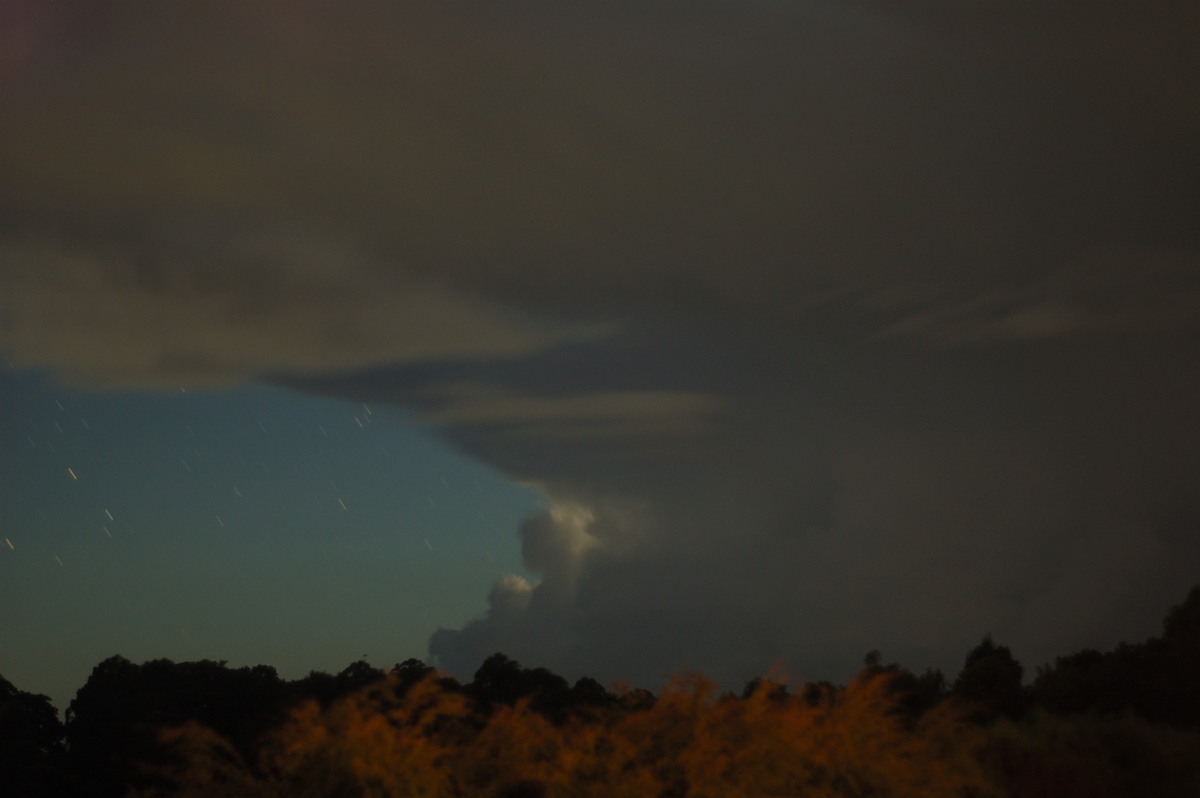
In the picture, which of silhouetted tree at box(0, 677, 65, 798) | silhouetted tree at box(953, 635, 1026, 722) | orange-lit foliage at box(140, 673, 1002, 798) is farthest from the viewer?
silhouetted tree at box(953, 635, 1026, 722)

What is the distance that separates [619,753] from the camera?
21516 mm

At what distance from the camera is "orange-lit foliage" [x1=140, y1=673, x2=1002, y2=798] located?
822 inches

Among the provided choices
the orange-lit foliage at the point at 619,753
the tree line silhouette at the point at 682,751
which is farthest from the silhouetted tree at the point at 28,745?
the orange-lit foliage at the point at 619,753

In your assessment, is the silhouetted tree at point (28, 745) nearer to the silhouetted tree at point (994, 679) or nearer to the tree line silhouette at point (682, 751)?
the tree line silhouette at point (682, 751)

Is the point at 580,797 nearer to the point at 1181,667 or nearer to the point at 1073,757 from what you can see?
the point at 1073,757

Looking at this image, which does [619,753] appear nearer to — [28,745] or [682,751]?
[682,751]

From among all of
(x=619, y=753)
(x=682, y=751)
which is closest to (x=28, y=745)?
(x=619, y=753)

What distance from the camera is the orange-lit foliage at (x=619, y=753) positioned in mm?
20891

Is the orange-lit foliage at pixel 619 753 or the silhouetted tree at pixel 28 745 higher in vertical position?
the silhouetted tree at pixel 28 745

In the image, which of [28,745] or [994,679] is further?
[994,679]

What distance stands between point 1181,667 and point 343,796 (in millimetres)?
30439

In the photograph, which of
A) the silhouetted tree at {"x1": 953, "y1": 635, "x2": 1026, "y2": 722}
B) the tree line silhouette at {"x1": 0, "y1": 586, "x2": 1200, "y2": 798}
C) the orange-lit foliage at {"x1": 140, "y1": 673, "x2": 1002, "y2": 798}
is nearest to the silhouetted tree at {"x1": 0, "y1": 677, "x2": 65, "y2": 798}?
the tree line silhouette at {"x1": 0, "y1": 586, "x2": 1200, "y2": 798}

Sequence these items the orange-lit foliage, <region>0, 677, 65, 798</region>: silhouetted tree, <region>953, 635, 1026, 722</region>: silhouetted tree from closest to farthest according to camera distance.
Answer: the orange-lit foliage
<region>0, 677, 65, 798</region>: silhouetted tree
<region>953, 635, 1026, 722</region>: silhouetted tree

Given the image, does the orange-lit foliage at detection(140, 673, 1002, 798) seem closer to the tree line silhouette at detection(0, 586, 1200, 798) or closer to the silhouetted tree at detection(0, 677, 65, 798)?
the tree line silhouette at detection(0, 586, 1200, 798)
